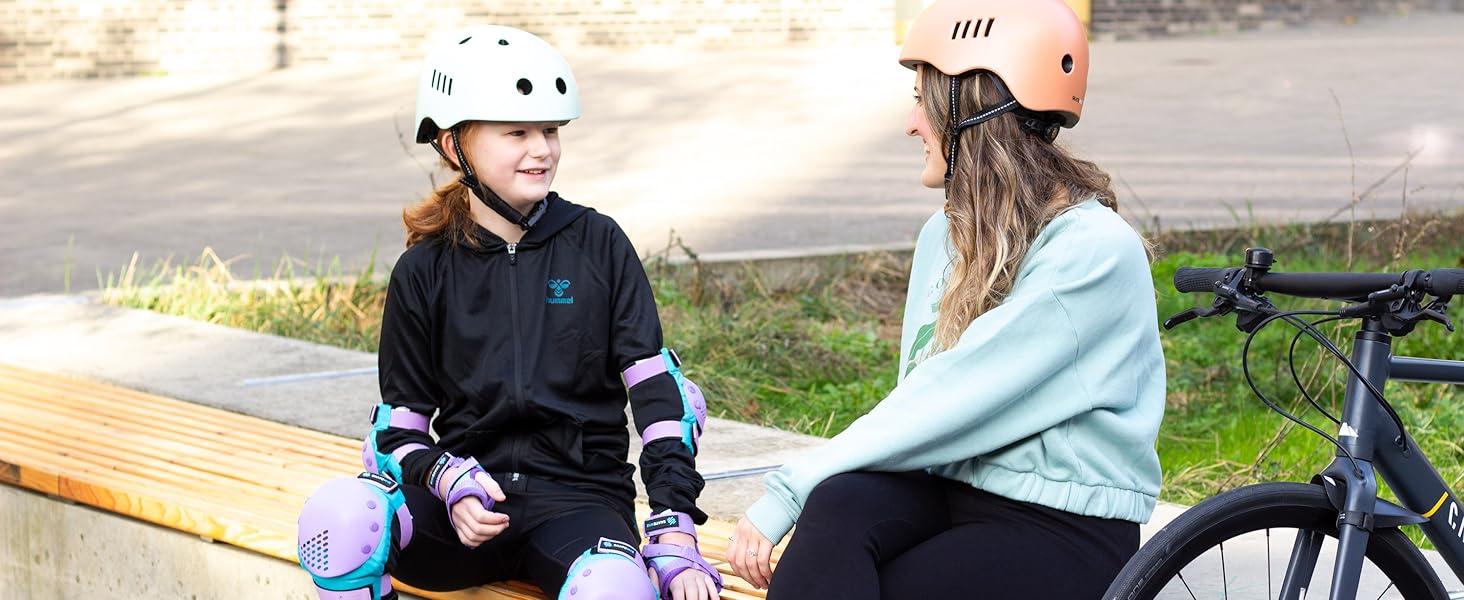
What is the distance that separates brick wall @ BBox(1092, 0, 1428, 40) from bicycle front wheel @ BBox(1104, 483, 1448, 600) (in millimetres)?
20335

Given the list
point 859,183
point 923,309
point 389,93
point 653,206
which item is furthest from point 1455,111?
point 923,309

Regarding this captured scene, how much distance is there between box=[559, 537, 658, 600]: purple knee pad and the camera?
8.57ft

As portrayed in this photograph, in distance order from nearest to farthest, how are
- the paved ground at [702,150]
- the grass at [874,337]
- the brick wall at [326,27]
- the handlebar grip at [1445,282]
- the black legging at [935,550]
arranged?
1. the handlebar grip at [1445,282]
2. the black legging at [935,550]
3. the grass at [874,337]
4. the paved ground at [702,150]
5. the brick wall at [326,27]

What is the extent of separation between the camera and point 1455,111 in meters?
13.6

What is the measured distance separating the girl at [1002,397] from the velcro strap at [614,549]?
0.71ft

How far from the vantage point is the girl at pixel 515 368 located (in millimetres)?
2842

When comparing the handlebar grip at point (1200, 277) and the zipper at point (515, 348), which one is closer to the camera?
the handlebar grip at point (1200, 277)

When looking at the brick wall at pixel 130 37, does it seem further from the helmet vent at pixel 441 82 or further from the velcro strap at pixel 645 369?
the velcro strap at pixel 645 369

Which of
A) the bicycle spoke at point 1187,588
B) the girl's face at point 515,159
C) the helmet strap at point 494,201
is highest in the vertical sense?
the girl's face at point 515,159

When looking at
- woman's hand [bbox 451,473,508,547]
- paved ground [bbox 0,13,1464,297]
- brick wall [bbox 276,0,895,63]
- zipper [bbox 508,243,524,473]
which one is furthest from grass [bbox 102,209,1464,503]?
brick wall [bbox 276,0,895,63]

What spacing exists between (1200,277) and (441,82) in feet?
4.60

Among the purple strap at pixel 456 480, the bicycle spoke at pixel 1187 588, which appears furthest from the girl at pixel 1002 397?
the purple strap at pixel 456 480

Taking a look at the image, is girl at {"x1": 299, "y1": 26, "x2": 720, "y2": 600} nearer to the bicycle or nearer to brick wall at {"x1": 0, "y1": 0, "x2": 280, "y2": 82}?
the bicycle

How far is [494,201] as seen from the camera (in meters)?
2.96
